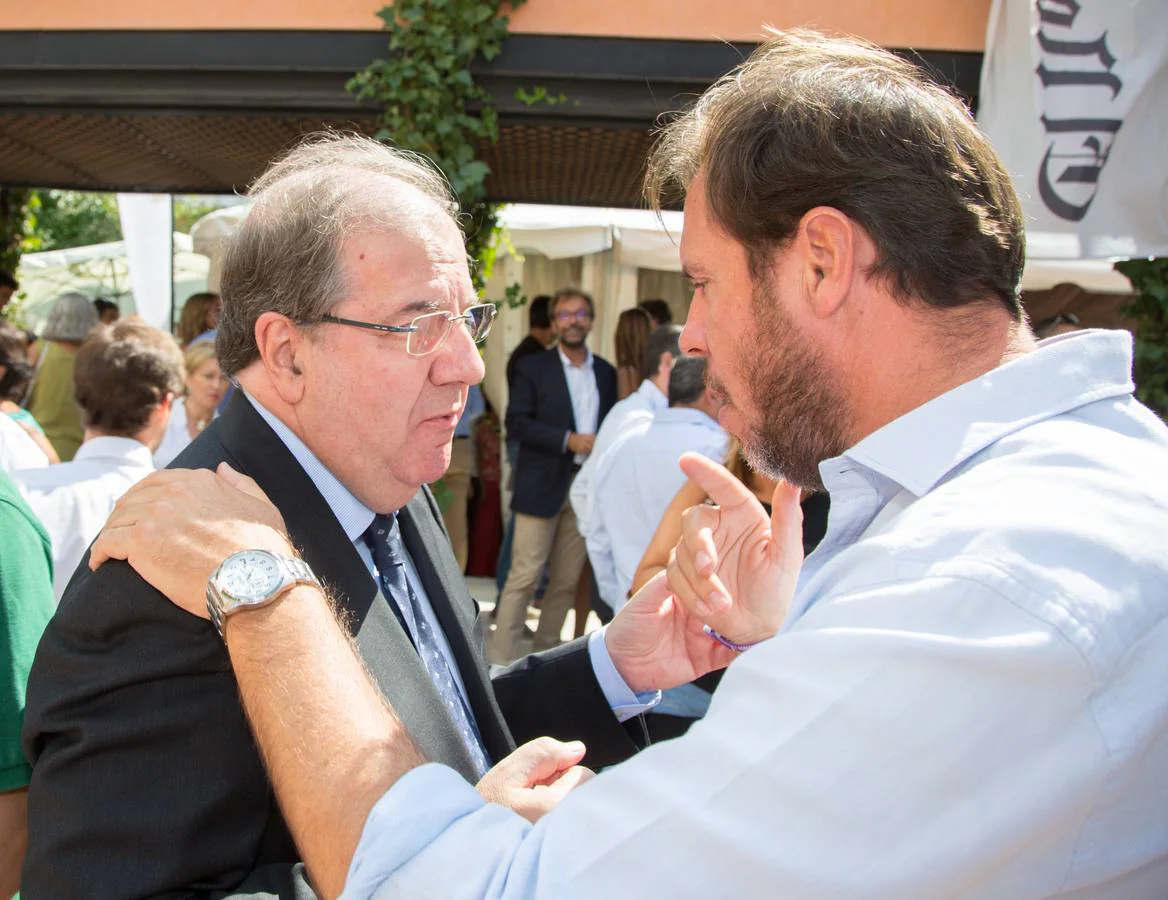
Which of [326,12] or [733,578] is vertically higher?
[326,12]

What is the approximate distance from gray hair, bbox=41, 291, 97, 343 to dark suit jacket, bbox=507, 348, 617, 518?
2744mm

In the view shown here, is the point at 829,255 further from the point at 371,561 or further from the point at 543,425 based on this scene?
the point at 543,425

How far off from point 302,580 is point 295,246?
704 mm

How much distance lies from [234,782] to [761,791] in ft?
2.55

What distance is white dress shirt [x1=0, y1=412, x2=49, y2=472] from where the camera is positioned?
3533 millimetres

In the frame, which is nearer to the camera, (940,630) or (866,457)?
(940,630)

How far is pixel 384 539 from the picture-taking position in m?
1.96

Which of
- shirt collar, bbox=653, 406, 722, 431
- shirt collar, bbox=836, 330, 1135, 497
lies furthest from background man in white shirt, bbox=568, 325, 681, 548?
shirt collar, bbox=836, 330, 1135, 497

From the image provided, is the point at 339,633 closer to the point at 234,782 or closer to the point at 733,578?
the point at 234,782

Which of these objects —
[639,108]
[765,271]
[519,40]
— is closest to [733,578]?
[765,271]

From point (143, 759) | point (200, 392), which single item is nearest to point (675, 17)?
point (200, 392)

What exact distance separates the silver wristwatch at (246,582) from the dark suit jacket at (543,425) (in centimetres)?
544

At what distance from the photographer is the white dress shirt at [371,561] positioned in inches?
72.5

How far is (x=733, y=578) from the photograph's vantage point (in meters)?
2.01
